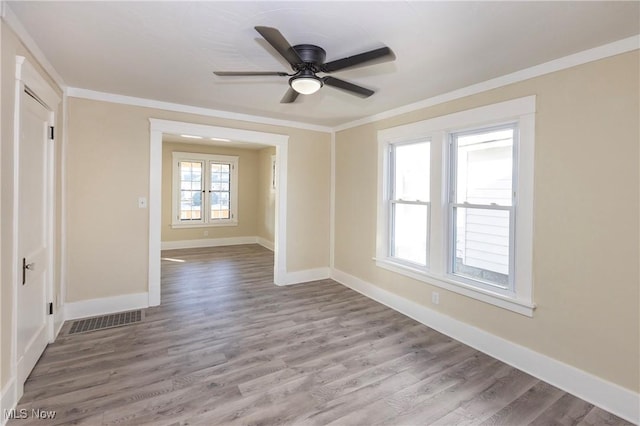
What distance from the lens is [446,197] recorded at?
11.1 feet

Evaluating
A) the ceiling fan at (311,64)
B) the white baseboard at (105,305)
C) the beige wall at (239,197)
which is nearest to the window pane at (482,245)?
the ceiling fan at (311,64)

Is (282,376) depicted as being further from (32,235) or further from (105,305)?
(105,305)

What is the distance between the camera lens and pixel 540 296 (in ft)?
8.49

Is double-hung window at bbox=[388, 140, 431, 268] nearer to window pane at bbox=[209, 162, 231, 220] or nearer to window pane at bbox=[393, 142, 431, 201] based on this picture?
window pane at bbox=[393, 142, 431, 201]

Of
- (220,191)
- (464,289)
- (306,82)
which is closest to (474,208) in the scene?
A: (464,289)

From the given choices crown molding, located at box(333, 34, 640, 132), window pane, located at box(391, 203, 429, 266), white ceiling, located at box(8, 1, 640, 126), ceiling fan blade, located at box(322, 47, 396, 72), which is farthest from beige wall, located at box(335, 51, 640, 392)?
ceiling fan blade, located at box(322, 47, 396, 72)

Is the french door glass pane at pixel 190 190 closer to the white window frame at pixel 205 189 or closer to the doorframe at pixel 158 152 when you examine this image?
the white window frame at pixel 205 189

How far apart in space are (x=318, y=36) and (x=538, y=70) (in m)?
1.87

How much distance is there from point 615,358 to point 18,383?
4185 millimetres

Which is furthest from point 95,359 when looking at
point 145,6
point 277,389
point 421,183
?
point 421,183

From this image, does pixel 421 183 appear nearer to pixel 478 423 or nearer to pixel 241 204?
pixel 478 423

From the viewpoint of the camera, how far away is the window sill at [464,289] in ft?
8.82

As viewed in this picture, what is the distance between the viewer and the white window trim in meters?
2.65

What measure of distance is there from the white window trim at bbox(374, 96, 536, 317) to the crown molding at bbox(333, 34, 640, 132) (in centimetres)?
19
